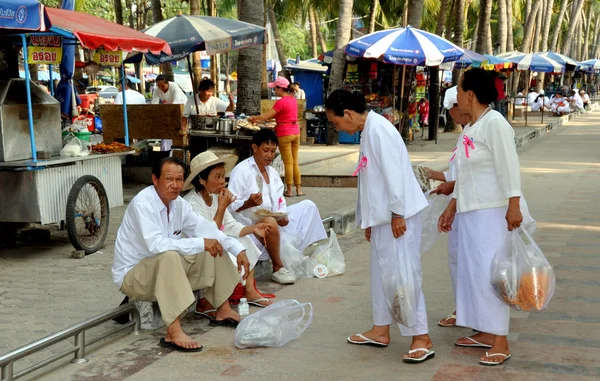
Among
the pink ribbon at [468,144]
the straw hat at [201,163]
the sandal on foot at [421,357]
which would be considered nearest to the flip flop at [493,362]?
the sandal on foot at [421,357]

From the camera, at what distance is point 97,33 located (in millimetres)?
7684

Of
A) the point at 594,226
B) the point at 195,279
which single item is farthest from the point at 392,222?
the point at 594,226

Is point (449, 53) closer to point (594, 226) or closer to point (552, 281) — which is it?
point (594, 226)

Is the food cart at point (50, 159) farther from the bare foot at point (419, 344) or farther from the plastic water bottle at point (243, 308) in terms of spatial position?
the bare foot at point (419, 344)

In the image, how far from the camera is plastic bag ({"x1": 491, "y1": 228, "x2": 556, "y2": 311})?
4453mm

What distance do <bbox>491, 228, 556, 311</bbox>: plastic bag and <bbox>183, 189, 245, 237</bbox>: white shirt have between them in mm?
2192

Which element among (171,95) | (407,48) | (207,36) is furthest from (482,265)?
(407,48)

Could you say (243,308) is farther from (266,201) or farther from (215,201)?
(266,201)

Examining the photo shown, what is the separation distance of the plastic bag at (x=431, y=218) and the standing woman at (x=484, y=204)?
101 cm

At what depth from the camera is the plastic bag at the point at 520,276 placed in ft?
14.6

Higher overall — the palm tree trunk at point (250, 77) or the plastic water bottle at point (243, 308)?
the palm tree trunk at point (250, 77)

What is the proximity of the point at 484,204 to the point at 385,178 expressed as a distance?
619 mm

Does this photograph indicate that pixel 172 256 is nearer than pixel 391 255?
No

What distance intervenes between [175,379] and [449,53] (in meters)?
11.7
